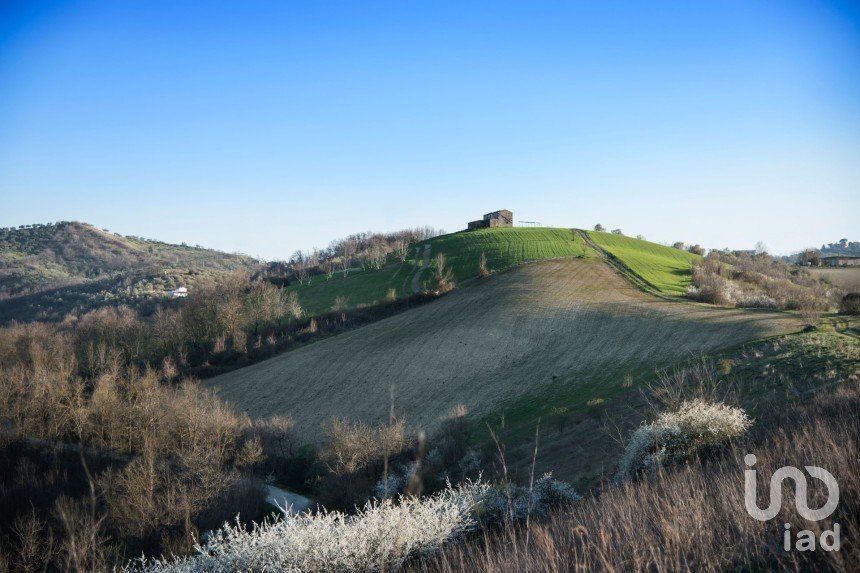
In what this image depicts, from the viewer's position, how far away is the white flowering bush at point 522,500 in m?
14.4

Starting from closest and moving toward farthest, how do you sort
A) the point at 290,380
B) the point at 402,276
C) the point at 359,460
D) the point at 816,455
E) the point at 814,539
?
the point at 814,539
the point at 816,455
the point at 359,460
the point at 290,380
the point at 402,276

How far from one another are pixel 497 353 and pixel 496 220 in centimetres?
7075

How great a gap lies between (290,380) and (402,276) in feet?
117

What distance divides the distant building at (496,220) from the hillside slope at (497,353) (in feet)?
154

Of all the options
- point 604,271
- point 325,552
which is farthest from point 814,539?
point 604,271

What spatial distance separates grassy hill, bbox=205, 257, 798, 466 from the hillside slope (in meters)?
0.14

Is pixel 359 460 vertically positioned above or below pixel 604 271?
below

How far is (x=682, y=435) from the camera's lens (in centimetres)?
1694

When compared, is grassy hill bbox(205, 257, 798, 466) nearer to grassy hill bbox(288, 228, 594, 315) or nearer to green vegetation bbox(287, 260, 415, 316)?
grassy hill bbox(288, 228, 594, 315)

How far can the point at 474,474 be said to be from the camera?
2753 cm

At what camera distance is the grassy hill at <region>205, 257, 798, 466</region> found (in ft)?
126

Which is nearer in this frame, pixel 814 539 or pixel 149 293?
pixel 814 539

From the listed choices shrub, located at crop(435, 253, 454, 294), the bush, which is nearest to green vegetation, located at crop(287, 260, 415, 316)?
shrub, located at crop(435, 253, 454, 294)

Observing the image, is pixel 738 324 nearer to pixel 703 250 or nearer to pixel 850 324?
pixel 850 324
